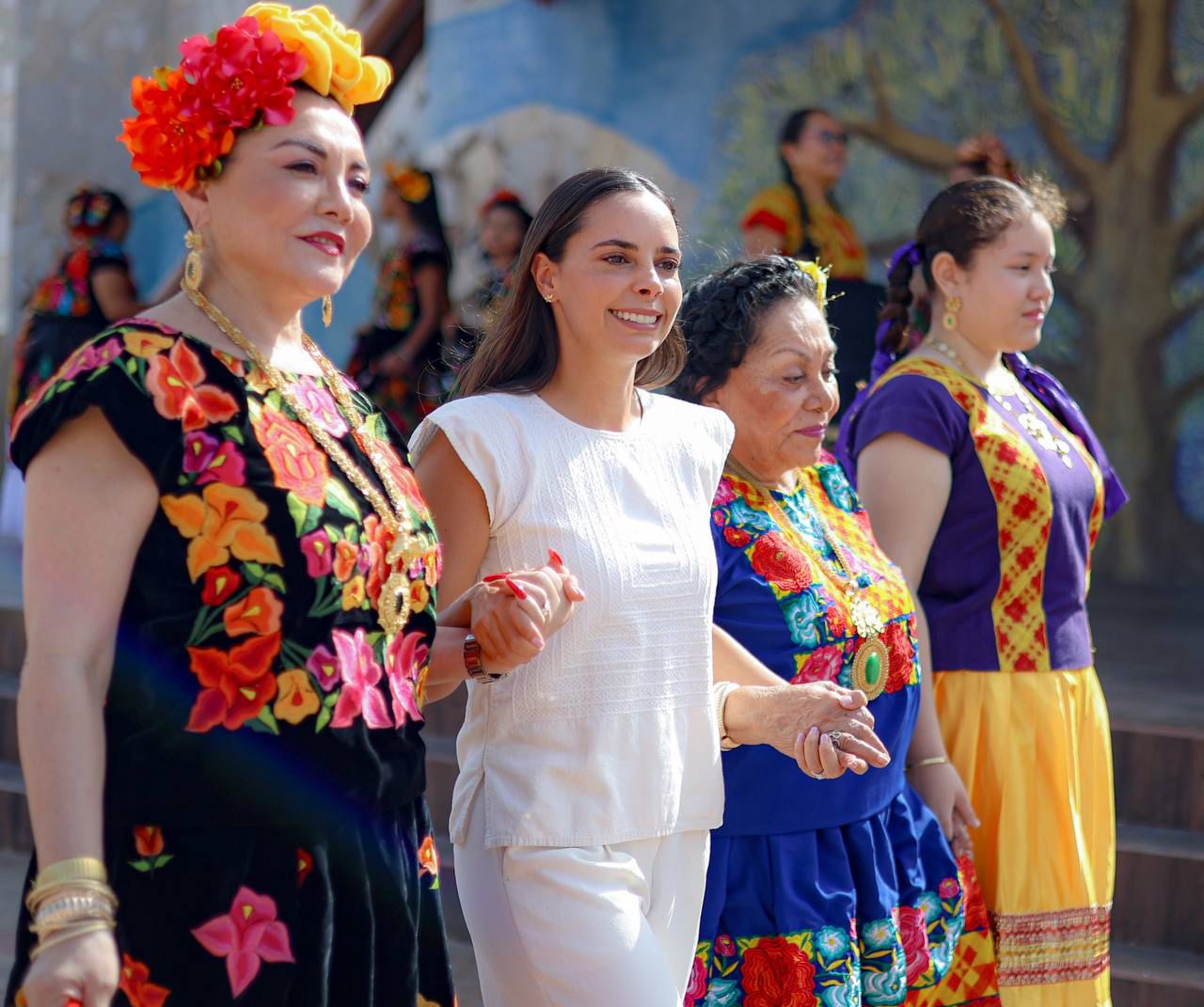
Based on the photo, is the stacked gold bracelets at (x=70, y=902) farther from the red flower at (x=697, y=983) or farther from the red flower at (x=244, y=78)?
the red flower at (x=697, y=983)

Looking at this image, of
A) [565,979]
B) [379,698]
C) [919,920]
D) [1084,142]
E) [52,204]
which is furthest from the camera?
[52,204]

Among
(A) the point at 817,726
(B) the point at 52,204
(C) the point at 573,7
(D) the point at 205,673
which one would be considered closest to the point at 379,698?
(D) the point at 205,673

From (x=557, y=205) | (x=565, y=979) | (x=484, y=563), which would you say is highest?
(x=557, y=205)

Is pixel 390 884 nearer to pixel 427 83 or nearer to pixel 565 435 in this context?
pixel 565 435

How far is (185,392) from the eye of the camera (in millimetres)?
1712

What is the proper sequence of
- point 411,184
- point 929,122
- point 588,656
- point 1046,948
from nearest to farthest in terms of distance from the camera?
point 588,656
point 1046,948
point 411,184
point 929,122

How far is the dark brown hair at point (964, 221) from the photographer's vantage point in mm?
3195

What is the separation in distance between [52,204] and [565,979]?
9.77 meters

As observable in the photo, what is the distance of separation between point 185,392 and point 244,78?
1.24 ft

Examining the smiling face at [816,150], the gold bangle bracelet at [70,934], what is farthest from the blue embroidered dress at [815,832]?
the smiling face at [816,150]

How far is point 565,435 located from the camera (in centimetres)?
225

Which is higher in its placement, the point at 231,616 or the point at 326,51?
the point at 326,51

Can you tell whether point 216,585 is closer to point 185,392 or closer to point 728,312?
point 185,392

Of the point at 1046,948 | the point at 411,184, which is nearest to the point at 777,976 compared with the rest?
the point at 1046,948
